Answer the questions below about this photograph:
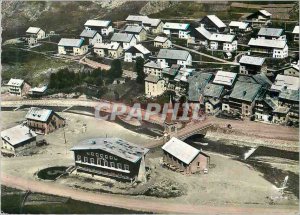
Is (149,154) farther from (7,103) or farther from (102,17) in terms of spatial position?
(102,17)

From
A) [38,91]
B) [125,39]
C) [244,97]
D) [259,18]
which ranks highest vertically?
[259,18]


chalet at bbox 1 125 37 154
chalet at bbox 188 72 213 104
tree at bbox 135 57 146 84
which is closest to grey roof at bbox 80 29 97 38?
tree at bbox 135 57 146 84

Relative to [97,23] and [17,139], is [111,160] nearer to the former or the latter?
[17,139]

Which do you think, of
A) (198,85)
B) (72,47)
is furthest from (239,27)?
(72,47)

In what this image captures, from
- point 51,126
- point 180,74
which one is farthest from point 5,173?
point 180,74

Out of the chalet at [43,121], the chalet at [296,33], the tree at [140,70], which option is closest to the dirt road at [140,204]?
the chalet at [43,121]

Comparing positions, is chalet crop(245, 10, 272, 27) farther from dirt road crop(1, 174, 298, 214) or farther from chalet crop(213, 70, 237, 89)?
dirt road crop(1, 174, 298, 214)

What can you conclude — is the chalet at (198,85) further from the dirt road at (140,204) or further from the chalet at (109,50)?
the dirt road at (140,204)
